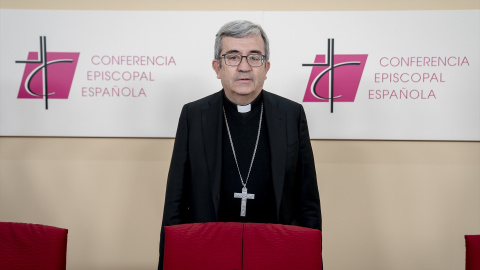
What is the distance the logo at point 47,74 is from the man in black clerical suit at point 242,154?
4.00ft

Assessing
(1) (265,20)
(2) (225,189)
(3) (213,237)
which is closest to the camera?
(3) (213,237)

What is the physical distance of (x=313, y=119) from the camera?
290cm

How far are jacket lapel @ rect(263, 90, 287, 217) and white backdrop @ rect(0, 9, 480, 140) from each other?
77 centimetres

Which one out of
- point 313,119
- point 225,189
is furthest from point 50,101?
point 313,119

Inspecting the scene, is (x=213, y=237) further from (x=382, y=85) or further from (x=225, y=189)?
(x=382, y=85)

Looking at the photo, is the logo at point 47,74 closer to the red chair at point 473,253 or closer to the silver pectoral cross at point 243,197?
the silver pectoral cross at point 243,197

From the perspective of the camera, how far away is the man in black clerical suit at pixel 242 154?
201 cm

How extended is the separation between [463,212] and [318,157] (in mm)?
1078

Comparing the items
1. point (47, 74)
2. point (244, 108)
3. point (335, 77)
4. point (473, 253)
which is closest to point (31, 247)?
point (244, 108)

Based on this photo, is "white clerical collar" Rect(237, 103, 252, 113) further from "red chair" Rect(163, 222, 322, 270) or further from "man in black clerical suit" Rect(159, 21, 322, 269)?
"red chair" Rect(163, 222, 322, 270)

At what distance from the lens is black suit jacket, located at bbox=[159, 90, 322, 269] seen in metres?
2.04

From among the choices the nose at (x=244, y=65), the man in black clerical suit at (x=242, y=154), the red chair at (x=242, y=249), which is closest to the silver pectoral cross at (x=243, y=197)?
the man in black clerical suit at (x=242, y=154)

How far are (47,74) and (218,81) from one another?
1.19 metres

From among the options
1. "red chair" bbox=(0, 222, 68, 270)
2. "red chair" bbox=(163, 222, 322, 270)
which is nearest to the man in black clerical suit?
"red chair" bbox=(163, 222, 322, 270)
